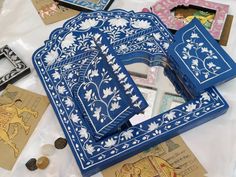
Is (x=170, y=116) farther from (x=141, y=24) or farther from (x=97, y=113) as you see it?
(x=141, y=24)

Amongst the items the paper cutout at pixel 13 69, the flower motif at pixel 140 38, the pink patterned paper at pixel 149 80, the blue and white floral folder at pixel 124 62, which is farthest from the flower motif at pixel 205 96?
the paper cutout at pixel 13 69

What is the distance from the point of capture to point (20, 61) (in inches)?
38.0

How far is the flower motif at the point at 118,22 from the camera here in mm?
988

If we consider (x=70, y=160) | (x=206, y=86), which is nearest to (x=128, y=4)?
(x=206, y=86)

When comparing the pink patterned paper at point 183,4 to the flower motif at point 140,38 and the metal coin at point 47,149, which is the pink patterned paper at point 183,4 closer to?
the flower motif at point 140,38

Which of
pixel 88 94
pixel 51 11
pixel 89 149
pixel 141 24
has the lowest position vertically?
pixel 89 149

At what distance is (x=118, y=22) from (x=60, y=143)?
0.35 meters

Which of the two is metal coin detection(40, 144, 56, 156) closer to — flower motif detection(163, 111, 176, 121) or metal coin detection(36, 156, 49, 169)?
metal coin detection(36, 156, 49, 169)

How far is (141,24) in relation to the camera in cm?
99

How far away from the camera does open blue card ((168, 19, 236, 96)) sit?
0.86 metres

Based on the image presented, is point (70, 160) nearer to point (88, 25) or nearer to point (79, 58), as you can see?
point (79, 58)

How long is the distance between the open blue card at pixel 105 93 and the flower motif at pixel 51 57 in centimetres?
9

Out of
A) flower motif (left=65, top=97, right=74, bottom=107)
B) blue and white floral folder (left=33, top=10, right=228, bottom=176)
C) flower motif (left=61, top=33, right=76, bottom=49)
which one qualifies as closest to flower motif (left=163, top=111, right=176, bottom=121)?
blue and white floral folder (left=33, top=10, right=228, bottom=176)

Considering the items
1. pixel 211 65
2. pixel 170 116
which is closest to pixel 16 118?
pixel 170 116
